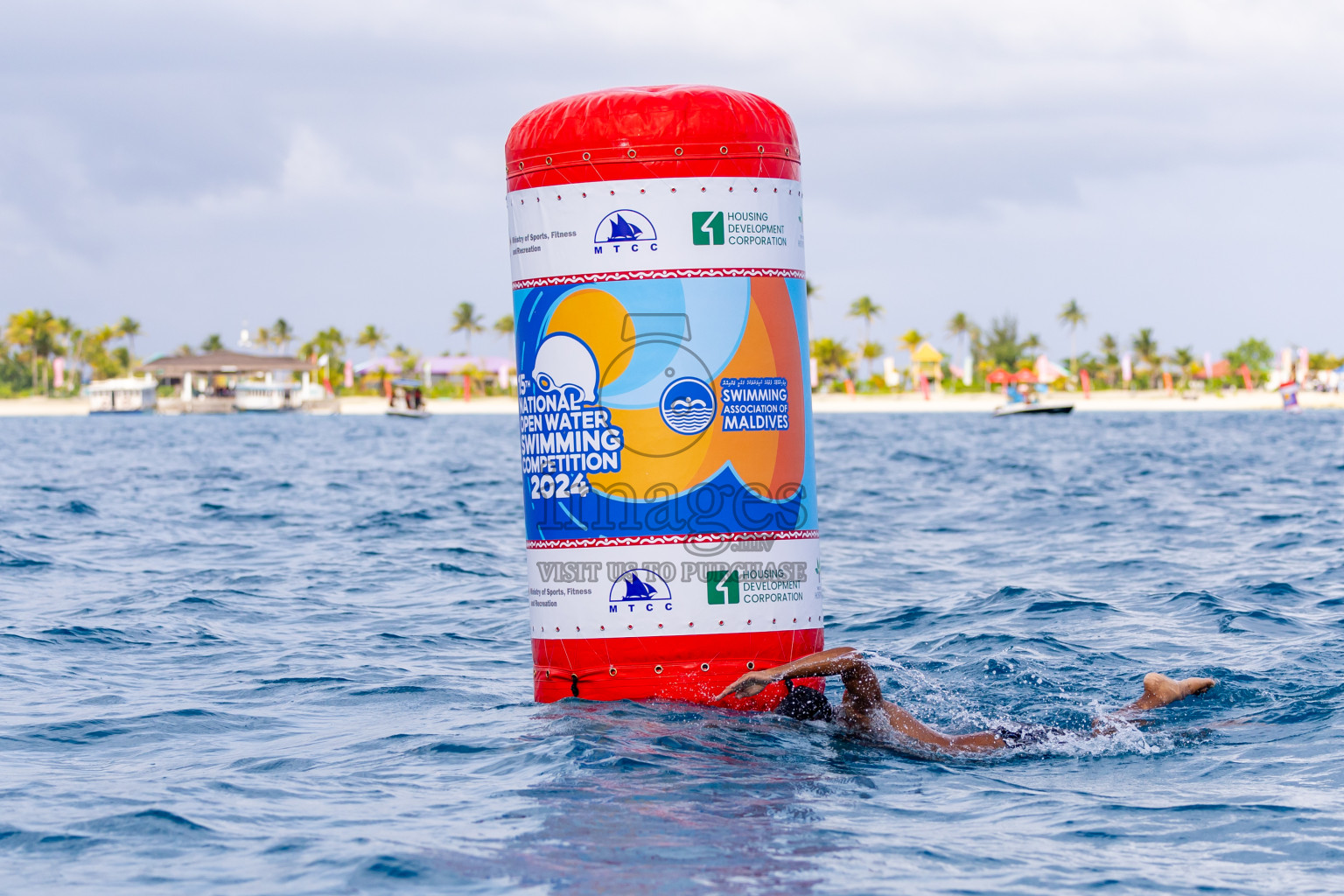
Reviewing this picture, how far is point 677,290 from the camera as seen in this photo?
6535 millimetres

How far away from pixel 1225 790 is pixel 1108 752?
83 cm

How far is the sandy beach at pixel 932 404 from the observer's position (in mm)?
114250

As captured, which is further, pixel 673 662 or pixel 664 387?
pixel 673 662

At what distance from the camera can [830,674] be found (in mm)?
6500

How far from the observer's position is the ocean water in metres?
5.13

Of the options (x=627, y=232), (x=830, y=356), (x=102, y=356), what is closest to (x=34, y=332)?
(x=102, y=356)

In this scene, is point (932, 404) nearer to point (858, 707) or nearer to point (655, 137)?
point (858, 707)

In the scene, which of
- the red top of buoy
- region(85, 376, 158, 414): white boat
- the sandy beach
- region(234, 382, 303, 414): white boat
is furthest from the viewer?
region(234, 382, 303, 414): white boat

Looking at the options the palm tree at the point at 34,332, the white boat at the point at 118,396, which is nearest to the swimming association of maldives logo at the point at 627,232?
the white boat at the point at 118,396

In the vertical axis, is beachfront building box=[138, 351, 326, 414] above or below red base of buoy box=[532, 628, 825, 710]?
above

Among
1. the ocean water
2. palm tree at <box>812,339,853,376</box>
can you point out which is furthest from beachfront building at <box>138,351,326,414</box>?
the ocean water

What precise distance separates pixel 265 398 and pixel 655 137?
11832cm

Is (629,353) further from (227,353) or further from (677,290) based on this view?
(227,353)

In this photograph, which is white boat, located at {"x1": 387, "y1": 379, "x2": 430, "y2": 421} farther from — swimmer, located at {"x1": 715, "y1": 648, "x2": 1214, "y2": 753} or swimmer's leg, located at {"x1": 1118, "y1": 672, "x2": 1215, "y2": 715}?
swimmer, located at {"x1": 715, "y1": 648, "x2": 1214, "y2": 753}
